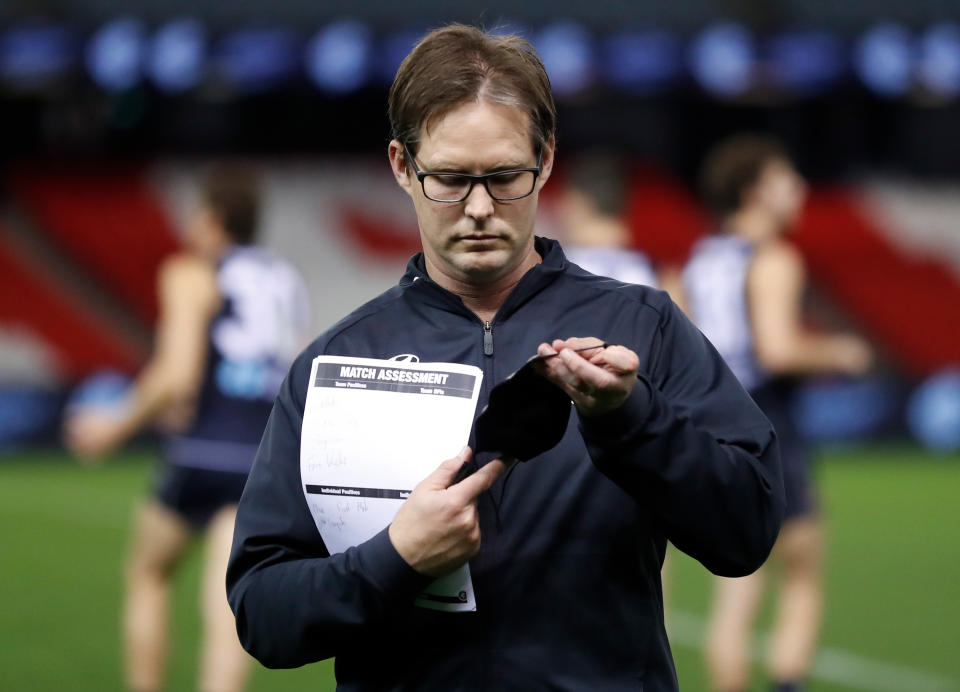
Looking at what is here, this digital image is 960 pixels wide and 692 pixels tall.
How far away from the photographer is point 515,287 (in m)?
2.45

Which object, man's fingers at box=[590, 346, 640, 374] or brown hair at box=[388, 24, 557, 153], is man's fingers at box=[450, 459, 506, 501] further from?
brown hair at box=[388, 24, 557, 153]

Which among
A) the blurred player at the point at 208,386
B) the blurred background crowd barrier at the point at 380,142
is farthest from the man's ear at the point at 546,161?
the blurred background crowd barrier at the point at 380,142

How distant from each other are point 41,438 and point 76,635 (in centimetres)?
841

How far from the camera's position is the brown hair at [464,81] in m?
2.33

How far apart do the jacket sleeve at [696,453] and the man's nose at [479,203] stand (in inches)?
13.6

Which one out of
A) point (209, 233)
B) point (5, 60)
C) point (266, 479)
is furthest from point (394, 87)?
point (5, 60)

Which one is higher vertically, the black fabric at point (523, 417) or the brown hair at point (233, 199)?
the brown hair at point (233, 199)

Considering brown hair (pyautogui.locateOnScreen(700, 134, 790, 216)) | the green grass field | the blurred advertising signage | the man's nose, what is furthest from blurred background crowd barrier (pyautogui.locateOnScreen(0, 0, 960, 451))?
the man's nose

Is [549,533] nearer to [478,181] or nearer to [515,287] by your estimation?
[515,287]

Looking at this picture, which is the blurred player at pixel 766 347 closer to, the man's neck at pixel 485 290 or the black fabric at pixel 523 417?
the man's neck at pixel 485 290

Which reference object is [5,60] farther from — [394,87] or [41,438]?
[394,87]

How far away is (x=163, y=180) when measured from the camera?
1864 centimetres

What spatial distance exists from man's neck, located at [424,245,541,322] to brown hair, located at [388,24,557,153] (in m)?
0.22

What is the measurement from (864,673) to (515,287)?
15.9 feet
